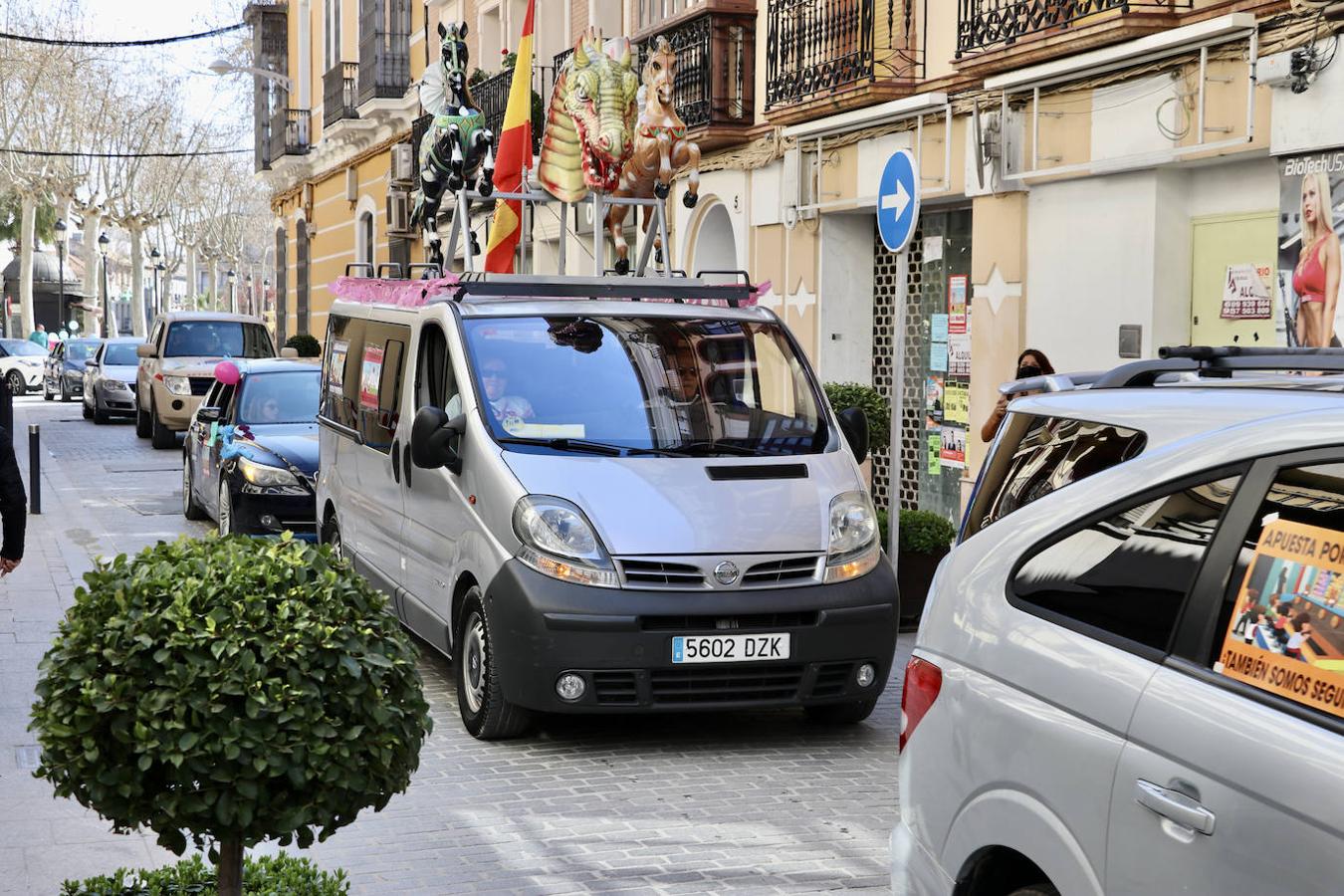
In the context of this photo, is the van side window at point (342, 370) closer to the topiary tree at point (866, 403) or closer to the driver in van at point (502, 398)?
the driver in van at point (502, 398)

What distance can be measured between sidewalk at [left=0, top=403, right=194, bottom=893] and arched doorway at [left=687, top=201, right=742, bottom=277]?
22.3 feet

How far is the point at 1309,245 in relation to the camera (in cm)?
1063

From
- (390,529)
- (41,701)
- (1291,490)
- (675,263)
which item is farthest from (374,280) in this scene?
(675,263)

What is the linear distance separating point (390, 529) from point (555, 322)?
1.65 m

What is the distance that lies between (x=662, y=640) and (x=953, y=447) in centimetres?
856

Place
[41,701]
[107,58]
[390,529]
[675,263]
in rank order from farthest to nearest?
[107,58], [675,263], [390,529], [41,701]

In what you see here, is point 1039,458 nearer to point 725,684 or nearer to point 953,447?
point 725,684

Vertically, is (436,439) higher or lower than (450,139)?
lower

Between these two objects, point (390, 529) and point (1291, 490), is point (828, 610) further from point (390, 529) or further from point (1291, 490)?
point (1291, 490)

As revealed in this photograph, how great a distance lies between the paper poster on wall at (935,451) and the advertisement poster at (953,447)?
0.08m

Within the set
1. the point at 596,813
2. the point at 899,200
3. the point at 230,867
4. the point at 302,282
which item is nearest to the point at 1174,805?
the point at 230,867

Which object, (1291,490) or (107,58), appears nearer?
(1291,490)

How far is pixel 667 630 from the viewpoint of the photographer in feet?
23.3

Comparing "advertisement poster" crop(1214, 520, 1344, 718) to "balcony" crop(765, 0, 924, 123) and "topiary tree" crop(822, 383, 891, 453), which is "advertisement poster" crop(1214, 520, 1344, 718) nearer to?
"topiary tree" crop(822, 383, 891, 453)
